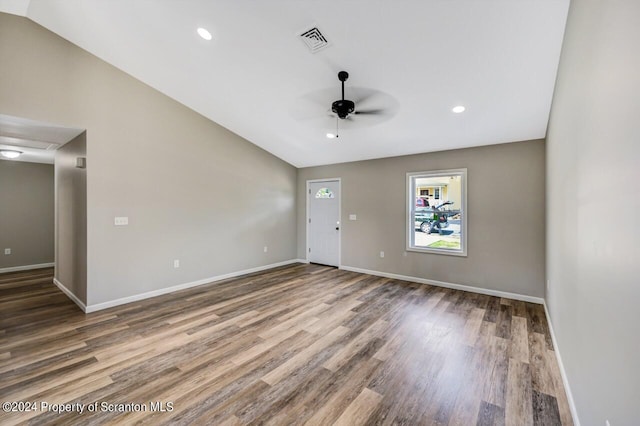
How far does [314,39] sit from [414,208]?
139 inches

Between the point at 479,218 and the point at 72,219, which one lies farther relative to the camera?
the point at 479,218

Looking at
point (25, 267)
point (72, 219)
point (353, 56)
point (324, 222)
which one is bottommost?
point (25, 267)

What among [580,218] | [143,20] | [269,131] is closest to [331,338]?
[580,218]

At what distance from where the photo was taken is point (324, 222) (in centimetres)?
648

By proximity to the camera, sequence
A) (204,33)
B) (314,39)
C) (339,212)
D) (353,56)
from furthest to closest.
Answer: (339,212) < (204,33) < (353,56) < (314,39)

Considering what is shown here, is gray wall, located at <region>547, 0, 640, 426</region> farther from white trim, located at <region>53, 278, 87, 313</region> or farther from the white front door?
white trim, located at <region>53, 278, 87, 313</region>

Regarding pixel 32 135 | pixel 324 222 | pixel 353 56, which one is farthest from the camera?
pixel 324 222

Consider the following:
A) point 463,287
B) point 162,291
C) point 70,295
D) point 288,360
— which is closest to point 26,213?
point 70,295

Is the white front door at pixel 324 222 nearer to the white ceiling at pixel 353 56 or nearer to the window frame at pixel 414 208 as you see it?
the window frame at pixel 414 208

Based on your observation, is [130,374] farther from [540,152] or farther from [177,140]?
[540,152]

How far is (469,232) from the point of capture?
446 cm

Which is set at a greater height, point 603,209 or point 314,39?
point 314,39

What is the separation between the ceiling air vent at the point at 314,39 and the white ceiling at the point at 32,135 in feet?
10.8

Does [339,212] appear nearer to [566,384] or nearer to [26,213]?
[566,384]
